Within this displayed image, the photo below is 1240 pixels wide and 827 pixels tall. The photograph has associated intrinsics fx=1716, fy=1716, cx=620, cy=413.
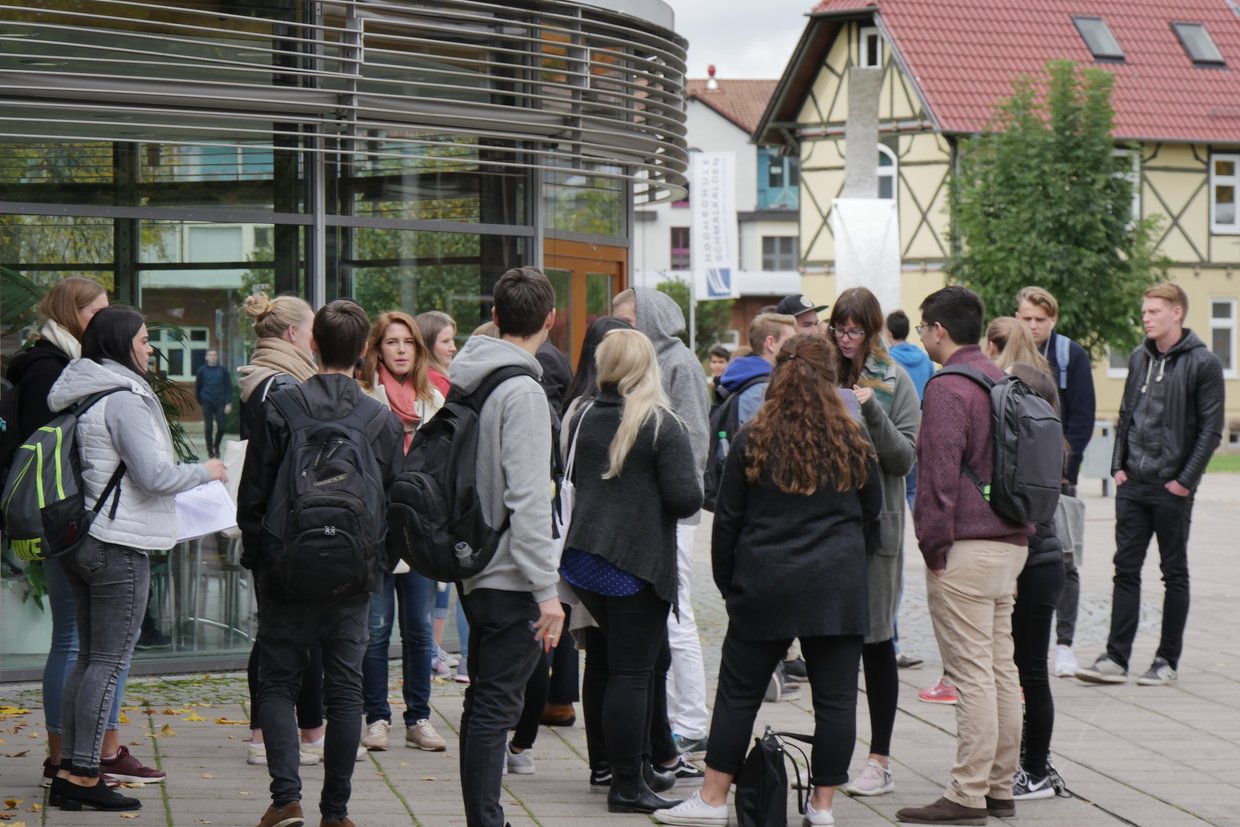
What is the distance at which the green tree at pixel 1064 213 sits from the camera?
33688 millimetres

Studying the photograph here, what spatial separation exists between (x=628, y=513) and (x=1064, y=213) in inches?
1155

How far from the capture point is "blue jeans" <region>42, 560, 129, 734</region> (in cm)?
634

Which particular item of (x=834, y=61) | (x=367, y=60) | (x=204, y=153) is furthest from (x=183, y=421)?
(x=834, y=61)

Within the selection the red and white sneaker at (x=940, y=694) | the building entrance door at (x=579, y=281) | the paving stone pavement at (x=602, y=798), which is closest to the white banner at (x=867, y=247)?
the building entrance door at (x=579, y=281)

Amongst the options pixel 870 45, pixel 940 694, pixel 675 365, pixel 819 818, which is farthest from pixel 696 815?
pixel 870 45

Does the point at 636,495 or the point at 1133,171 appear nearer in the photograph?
the point at 636,495

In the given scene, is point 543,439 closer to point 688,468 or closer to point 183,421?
point 688,468

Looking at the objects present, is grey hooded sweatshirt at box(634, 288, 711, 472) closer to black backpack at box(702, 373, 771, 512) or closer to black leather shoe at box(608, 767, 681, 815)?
black backpack at box(702, 373, 771, 512)

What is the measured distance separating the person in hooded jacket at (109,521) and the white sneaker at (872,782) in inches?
106

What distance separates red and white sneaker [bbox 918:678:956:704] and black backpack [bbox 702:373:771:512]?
1.82 m

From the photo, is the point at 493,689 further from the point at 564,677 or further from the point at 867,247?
the point at 867,247

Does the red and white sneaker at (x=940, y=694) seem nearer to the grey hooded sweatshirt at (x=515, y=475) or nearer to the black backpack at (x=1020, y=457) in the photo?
the black backpack at (x=1020, y=457)

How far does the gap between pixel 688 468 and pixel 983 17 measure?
119 feet

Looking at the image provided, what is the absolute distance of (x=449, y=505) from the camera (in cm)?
532
